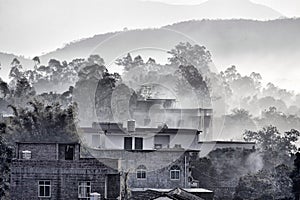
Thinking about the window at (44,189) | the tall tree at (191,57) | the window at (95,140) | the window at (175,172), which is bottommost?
the window at (44,189)

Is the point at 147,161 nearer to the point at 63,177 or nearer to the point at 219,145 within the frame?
the point at 63,177

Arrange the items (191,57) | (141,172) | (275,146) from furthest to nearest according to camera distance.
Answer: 1. (191,57)
2. (275,146)
3. (141,172)

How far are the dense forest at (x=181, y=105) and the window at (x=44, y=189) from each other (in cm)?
584

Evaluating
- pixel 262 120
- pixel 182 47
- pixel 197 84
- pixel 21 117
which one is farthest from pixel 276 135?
pixel 182 47

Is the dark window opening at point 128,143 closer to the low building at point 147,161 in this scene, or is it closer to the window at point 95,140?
the low building at point 147,161

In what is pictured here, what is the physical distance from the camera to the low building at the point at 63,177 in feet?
159

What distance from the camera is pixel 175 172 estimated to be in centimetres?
5847

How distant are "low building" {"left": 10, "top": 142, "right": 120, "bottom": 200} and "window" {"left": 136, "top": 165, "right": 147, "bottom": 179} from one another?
359 inches

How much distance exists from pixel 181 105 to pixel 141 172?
4799 cm

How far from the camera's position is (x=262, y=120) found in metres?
120

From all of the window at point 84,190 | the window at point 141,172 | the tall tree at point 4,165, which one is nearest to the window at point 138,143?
the window at point 141,172

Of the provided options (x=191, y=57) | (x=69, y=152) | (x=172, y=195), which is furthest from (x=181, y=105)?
(x=172, y=195)

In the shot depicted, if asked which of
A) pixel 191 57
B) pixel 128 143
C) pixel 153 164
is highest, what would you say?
pixel 191 57

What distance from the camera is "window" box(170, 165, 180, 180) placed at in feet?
191
